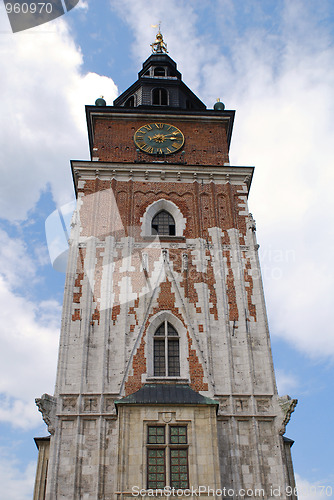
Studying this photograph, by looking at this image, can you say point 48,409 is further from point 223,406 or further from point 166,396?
point 223,406

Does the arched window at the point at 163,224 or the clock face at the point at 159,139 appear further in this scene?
the clock face at the point at 159,139

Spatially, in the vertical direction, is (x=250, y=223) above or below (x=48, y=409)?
above

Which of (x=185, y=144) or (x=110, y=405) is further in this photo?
(x=185, y=144)

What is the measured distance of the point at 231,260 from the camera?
87.4ft

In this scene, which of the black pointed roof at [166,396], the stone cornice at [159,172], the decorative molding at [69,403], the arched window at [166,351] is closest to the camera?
the black pointed roof at [166,396]

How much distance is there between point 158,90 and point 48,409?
2167 centimetres

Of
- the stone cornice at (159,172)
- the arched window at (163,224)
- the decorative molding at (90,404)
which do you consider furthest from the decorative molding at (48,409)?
the stone cornice at (159,172)

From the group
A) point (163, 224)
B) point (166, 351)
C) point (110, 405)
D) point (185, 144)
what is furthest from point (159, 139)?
point (110, 405)

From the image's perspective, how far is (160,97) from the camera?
35.7 meters

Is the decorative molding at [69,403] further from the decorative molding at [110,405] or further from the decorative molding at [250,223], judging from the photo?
the decorative molding at [250,223]

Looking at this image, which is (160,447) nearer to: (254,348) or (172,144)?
(254,348)

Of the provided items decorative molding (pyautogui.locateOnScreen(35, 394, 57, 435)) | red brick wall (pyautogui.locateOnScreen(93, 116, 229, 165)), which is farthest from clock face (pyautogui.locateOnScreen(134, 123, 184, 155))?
decorative molding (pyautogui.locateOnScreen(35, 394, 57, 435))

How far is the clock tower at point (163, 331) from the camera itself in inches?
788

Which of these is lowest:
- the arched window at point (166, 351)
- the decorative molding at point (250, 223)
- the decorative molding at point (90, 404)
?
the decorative molding at point (90, 404)
